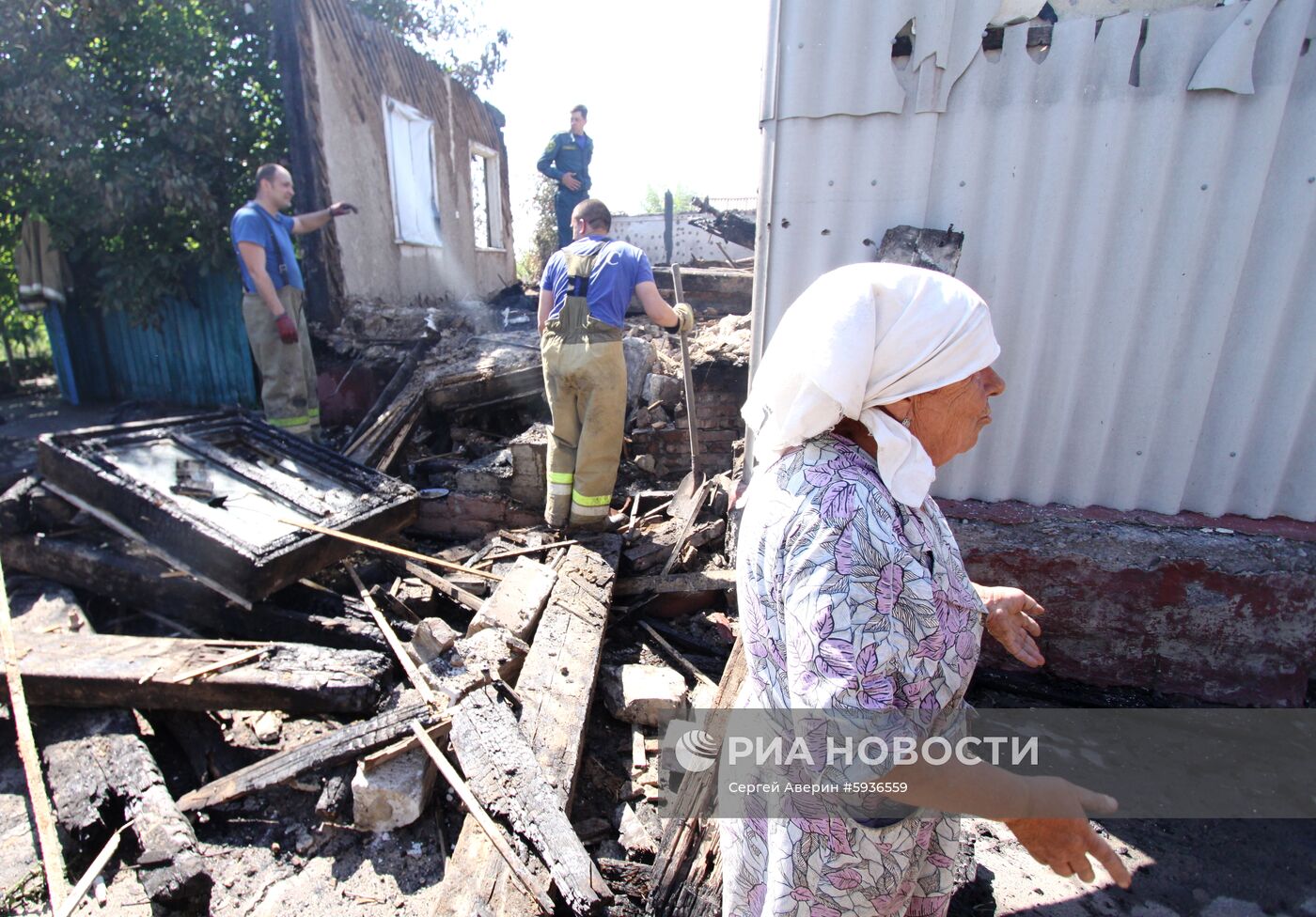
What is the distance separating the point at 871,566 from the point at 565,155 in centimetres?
880

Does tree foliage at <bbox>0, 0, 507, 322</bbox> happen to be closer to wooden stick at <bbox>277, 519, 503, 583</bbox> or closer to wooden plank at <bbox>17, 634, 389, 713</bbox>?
wooden stick at <bbox>277, 519, 503, 583</bbox>

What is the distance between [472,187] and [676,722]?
10.8 metres

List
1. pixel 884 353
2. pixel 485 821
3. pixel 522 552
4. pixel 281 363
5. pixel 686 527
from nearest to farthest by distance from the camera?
pixel 884 353
pixel 485 821
pixel 522 552
pixel 686 527
pixel 281 363

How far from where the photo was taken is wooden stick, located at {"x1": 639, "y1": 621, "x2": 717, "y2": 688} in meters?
3.18

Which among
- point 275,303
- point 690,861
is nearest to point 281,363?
point 275,303

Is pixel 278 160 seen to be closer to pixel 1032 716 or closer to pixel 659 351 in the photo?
pixel 659 351

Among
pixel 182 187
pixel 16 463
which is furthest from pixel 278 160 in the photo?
pixel 16 463

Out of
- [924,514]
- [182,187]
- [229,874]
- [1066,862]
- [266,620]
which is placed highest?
[182,187]

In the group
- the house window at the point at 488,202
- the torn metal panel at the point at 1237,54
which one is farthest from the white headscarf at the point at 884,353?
the house window at the point at 488,202

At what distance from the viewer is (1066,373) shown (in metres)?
2.81

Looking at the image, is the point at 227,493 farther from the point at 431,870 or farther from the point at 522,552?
the point at 431,870

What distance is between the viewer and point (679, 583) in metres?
3.75

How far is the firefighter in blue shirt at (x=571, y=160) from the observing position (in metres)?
8.59

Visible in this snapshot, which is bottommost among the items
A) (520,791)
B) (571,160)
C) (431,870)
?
(431,870)
